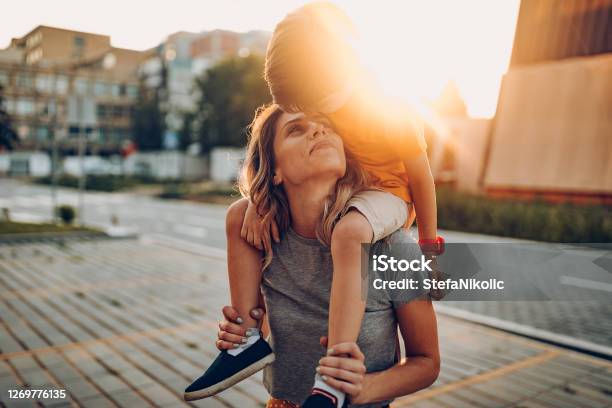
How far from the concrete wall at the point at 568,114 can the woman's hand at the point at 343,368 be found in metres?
3.69

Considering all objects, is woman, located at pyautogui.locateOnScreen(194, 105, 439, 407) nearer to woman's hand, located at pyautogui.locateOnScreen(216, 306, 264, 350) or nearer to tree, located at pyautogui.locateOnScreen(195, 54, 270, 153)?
woman's hand, located at pyautogui.locateOnScreen(216, 306, 264, 350)

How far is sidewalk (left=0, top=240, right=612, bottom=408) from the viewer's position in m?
4.07

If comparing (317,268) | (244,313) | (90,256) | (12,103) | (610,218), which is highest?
(12,103)

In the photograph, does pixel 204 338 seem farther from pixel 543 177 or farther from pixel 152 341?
pixel 543 177

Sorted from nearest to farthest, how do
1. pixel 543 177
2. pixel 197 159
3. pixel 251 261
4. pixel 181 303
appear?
pixel 251 261, pixel 181 303, pixel 543 177, pixel 197 159

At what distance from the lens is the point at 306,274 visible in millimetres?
1622

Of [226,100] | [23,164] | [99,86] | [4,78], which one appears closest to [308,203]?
[4,78]

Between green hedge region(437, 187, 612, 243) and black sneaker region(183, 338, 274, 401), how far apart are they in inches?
482

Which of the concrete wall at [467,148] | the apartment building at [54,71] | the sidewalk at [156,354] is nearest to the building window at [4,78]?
the apartment building at [54,71]

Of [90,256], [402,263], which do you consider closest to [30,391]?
[402,263]

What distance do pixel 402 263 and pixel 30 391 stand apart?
3.50m

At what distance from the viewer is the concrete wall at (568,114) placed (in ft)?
18.6

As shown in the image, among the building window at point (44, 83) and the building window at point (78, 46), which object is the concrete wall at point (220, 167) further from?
the building window at point (78, 46)

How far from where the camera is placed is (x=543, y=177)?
11797 mm
